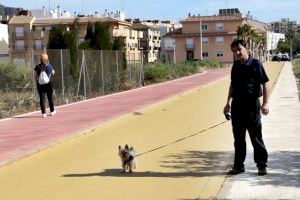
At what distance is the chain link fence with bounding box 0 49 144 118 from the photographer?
20.5 m

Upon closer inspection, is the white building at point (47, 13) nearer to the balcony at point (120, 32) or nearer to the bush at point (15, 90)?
the balcony at point (120, 32)

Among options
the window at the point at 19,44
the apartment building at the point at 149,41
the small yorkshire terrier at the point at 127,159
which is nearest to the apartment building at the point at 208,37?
the apartment building at the point at 149,41

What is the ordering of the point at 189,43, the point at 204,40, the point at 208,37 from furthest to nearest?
the point at 189,43 → the point at 204,40 → the point at 208,37

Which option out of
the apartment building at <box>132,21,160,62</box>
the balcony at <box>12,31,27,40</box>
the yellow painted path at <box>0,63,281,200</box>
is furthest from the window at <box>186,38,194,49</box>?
the yellow painted path at <box>0,63,281,200</box>

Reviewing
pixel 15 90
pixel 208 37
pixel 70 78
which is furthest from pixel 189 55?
pixel 15 90

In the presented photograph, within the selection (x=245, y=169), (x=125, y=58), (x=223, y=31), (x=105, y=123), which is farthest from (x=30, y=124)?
(x=223, y=31)

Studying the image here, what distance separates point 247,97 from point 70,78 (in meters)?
17.4

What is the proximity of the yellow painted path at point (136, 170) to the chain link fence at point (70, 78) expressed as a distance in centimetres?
602

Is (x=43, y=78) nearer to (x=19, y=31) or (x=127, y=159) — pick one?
(x=127, y=159)

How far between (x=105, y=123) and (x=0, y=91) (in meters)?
6.21

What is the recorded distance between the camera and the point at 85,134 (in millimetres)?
13750

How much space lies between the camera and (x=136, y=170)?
9.09m

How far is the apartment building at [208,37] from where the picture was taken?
112250 millimetres

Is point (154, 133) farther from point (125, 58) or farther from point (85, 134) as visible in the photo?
point (125, 58)
